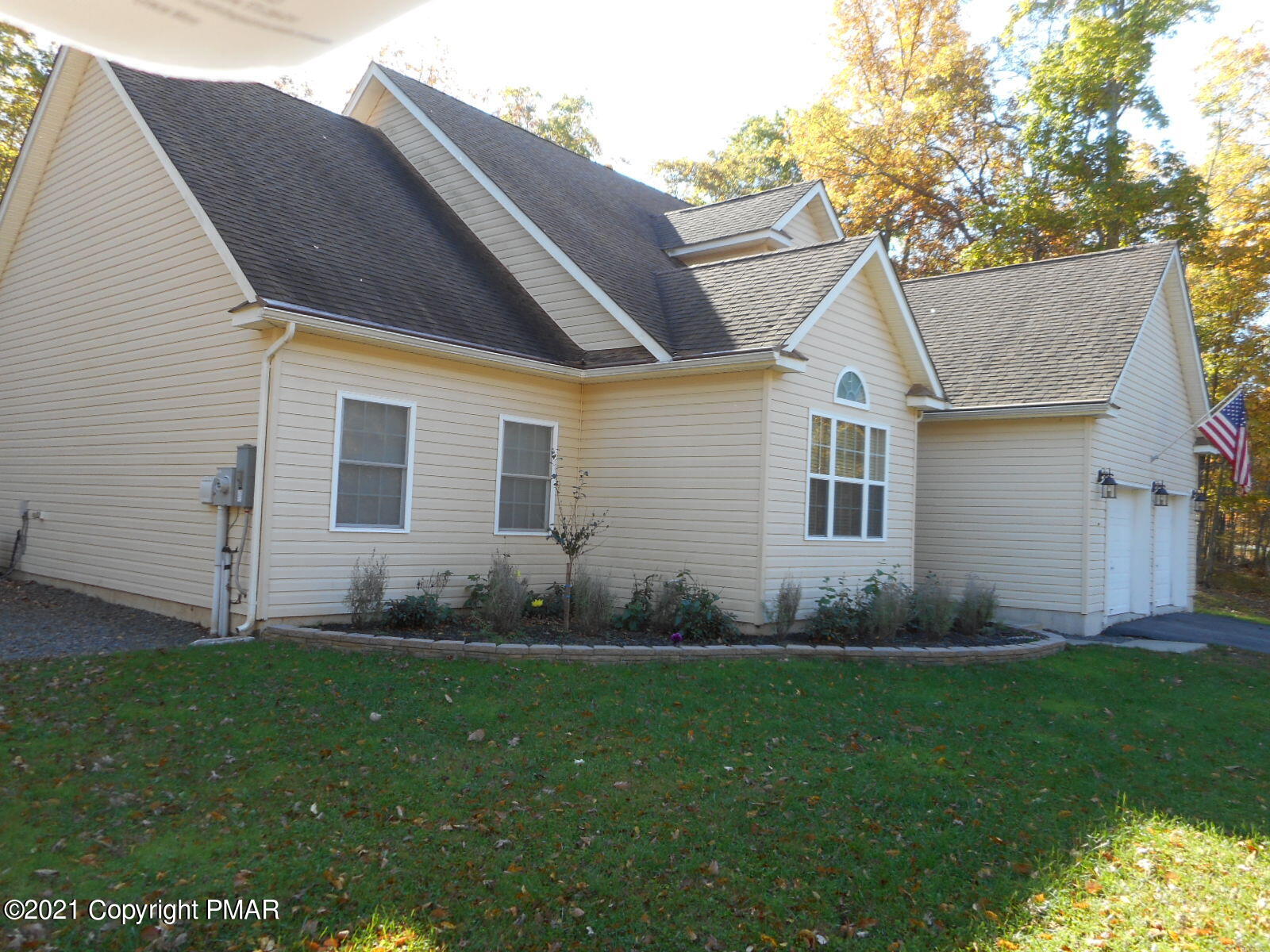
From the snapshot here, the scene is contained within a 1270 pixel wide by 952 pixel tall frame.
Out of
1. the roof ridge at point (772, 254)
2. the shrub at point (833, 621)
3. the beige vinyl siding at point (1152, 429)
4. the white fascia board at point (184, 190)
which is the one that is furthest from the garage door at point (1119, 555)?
the white fascia board at point (184, 190)

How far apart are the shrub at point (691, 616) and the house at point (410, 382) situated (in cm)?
44

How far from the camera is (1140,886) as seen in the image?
4.92m

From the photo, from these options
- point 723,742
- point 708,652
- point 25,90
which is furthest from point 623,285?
point 25,90

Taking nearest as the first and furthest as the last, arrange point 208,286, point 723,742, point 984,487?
point 723,742, point 208,286, point 984,487

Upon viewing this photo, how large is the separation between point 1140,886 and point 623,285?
31.5 feet

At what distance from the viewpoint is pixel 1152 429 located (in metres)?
16.1

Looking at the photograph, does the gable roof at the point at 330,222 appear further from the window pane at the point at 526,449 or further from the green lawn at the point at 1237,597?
the green lawn at the point at 1237,597

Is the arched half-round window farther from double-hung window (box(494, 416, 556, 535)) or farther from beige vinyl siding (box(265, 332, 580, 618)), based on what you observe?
double-hung window (box(494, 416, 556, 535))

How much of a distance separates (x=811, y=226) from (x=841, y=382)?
8.02 meters

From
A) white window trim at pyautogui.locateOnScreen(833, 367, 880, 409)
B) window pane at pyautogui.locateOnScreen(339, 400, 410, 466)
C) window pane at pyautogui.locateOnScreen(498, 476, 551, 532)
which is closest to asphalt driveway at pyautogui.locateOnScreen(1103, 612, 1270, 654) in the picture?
white window trim at pyautogui.locateOnScreen(833, 367, 880, 409)

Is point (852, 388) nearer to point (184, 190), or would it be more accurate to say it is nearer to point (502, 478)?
point (502, 478)

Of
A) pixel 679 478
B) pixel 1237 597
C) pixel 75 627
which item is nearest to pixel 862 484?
pixel 679 478

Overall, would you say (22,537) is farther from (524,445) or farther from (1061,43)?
(1061,43)

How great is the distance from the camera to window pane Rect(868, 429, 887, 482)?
41.5 feet
